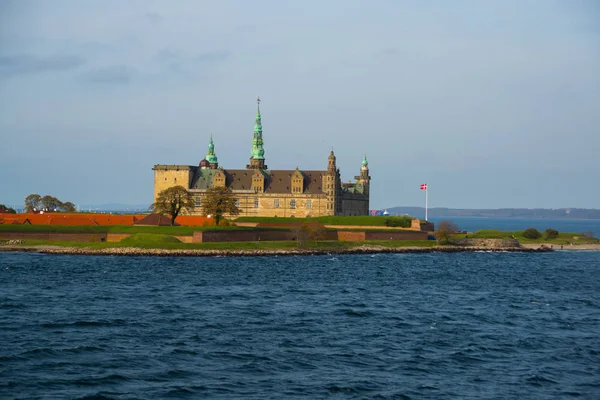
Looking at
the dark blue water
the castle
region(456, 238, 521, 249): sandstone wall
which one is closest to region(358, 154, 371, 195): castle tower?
the castle

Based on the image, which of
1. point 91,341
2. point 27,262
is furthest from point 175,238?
point 91,341

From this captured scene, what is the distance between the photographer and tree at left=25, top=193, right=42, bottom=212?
5089 inches

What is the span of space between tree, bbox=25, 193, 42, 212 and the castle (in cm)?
2103

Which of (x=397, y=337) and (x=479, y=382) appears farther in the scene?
(x=397, y=337)

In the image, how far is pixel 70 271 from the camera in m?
69.4

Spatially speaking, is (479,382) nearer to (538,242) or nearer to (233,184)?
(538,242)

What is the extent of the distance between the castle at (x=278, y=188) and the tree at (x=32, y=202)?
21.0 meters

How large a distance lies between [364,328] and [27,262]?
45130mm

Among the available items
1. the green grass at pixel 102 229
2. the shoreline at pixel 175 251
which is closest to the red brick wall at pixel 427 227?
the shoreline at pixel 175 251

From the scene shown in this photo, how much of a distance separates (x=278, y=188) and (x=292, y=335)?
322ft

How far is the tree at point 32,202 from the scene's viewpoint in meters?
129

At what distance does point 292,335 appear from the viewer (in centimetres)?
3909

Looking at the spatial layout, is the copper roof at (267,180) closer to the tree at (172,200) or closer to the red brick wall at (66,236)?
the tree at (172,200)

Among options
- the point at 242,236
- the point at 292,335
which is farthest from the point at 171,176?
the point at 292,335
